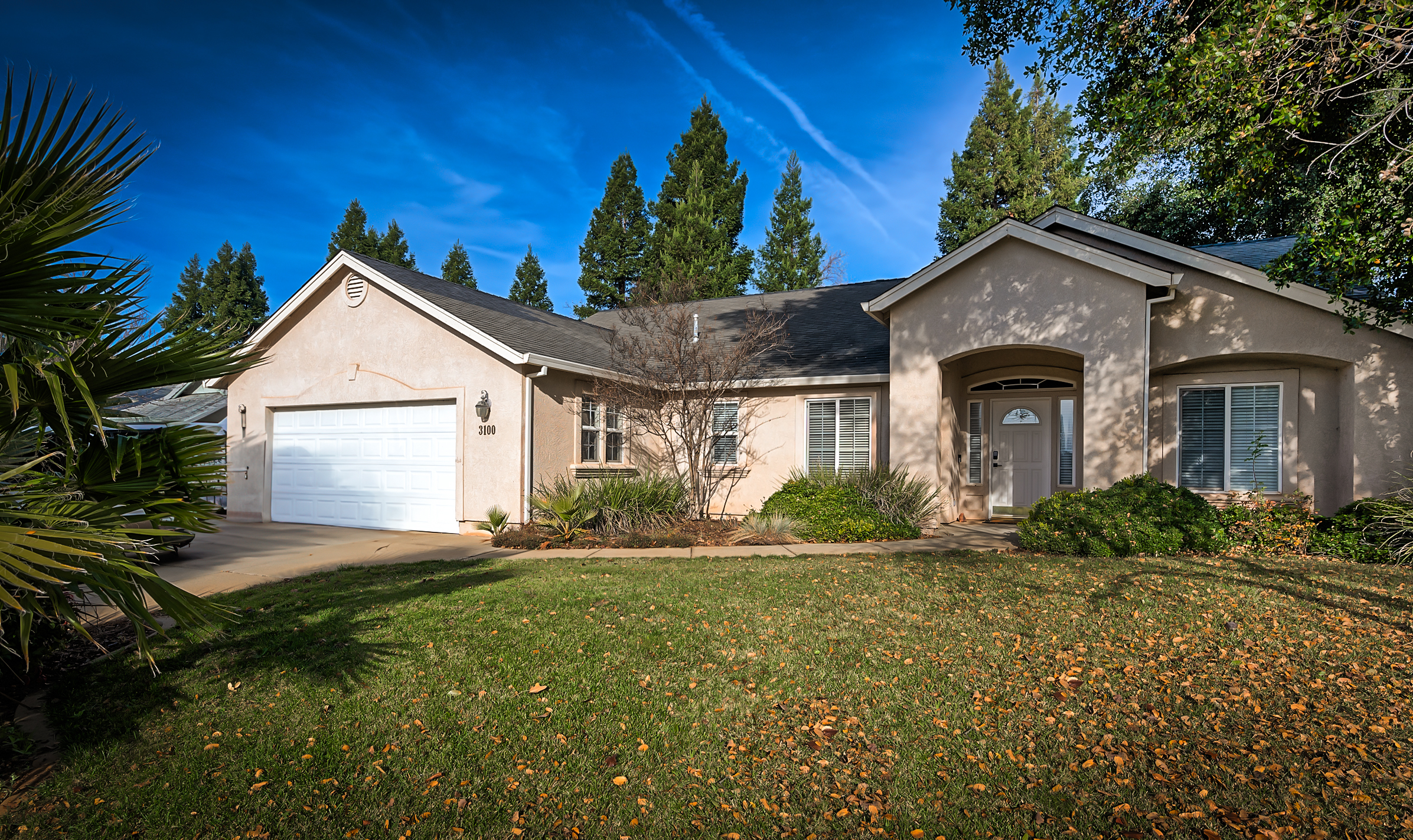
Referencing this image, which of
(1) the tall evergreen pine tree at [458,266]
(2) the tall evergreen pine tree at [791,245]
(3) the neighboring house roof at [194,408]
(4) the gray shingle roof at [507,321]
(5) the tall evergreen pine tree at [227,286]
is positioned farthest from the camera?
(1) the tall evergreen pine tree at [458,266]

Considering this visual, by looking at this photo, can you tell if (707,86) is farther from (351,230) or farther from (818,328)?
(818,328)

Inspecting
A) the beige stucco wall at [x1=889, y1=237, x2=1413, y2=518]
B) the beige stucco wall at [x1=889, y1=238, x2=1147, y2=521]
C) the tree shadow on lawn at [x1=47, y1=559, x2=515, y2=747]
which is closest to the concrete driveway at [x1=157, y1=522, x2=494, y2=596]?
the tree shadow on lawn at [x1=47, y1=559, x2=515, y2=747]

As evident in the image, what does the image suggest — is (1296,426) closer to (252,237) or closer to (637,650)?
(637,650)

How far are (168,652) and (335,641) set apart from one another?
4.19ft

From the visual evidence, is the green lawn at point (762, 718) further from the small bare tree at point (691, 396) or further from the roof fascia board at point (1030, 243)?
the small bare tree at point (691, 396)

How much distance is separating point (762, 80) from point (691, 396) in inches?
437

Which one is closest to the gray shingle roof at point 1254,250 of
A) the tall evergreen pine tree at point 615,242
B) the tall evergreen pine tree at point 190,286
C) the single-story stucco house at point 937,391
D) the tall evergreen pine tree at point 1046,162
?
the single-story stucco house at point 937,391

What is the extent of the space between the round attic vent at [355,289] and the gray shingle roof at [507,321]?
0.40m

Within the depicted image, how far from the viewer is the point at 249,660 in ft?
17.1

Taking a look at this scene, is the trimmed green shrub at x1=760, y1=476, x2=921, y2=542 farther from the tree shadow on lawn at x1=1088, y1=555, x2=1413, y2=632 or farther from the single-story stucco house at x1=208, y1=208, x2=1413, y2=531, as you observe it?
the tree shadow on lawn at x1=1088, y1=555, x2=1413, y2=632

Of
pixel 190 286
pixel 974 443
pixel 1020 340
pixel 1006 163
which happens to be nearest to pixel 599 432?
pixel 974 443

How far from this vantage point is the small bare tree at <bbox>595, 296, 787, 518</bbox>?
12.1 metres

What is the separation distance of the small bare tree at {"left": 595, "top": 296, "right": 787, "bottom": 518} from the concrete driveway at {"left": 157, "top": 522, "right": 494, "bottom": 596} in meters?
3.59

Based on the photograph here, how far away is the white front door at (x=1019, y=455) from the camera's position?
13258 mm
